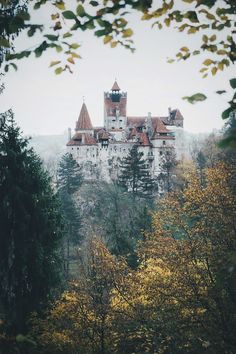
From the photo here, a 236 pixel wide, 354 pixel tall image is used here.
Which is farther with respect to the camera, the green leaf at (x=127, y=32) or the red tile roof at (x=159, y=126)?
the red tile roof at (x=159, y=126)

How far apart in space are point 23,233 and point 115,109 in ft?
218

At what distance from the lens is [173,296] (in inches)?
580

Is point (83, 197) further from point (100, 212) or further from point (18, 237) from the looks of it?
point (18, 237)

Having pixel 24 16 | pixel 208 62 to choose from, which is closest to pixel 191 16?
pixel 208 62

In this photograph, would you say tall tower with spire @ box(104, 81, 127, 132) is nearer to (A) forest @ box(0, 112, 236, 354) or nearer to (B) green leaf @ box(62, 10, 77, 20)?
(A) forest @ box(0, 112, 236, 354)

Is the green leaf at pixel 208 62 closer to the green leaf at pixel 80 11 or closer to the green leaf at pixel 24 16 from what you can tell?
the green leaf at pixel 80 11

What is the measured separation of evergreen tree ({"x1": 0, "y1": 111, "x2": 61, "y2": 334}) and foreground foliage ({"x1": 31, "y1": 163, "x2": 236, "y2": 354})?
150 cm

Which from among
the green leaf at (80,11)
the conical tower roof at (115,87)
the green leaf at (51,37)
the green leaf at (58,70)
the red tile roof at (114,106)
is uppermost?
the conical tower roof at (115,87)

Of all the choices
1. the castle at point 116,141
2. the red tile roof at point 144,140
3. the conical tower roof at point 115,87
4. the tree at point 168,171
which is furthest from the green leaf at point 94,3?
the conical tower roof at point 115,87

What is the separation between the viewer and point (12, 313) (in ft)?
60.3

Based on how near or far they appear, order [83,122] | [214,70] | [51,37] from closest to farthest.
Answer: [51,37] < [214,70] < [83,122]

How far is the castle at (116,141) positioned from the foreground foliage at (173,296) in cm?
5532

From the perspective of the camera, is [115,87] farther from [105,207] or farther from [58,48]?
[58,48]

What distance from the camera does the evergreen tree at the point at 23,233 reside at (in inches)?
744
